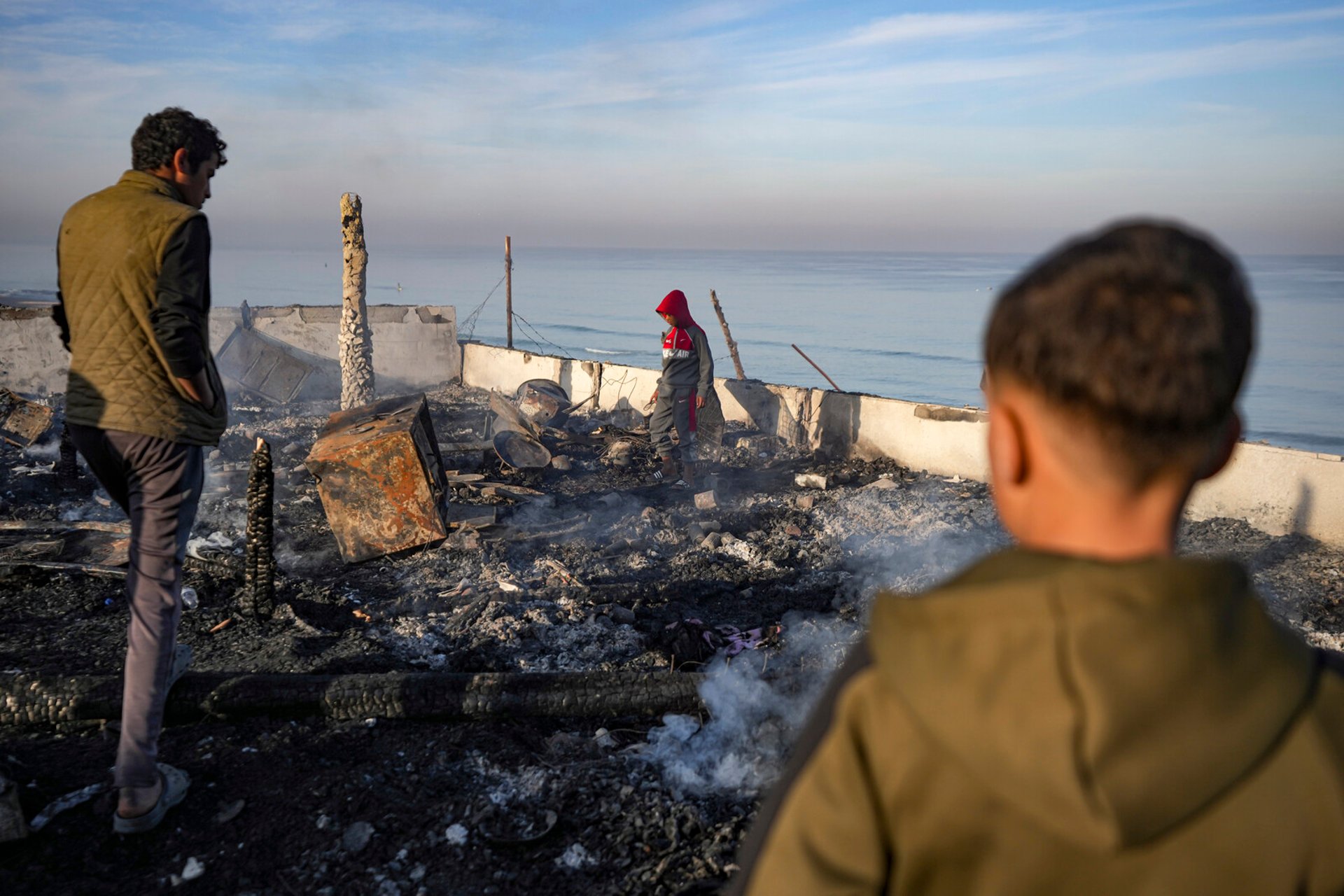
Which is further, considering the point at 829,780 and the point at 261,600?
the point at 261,600

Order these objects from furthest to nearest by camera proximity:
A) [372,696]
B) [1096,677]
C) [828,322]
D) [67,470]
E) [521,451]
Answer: [828,322] → [521,451] → [67,470] → [372,696] → [1096,677]

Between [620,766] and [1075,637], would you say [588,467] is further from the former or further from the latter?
[1075,637]

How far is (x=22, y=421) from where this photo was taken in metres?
10.4

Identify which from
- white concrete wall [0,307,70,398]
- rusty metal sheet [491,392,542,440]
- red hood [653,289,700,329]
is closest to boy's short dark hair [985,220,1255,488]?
red hood [653,289,700,329]

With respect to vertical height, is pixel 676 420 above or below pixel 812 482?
above

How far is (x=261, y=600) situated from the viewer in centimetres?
553

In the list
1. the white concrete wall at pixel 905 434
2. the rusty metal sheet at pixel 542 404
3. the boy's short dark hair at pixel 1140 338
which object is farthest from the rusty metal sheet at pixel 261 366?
the boy's short dark hair at pixel 1140 338

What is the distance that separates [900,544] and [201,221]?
6143 mm

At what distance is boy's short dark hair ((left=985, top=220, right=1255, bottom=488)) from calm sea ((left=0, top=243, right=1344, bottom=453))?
4.25m

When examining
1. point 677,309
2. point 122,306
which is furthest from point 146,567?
point 677,309

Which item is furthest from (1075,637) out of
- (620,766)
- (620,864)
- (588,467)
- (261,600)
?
(588,467)

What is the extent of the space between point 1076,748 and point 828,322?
47798 millimetres

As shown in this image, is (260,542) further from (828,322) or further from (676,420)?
(828,322)

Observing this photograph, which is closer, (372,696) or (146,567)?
(146,567)
